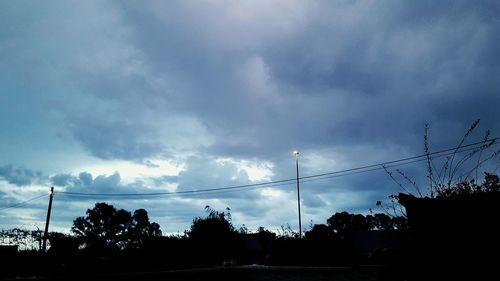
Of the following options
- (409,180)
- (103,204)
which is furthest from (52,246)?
(103,204)

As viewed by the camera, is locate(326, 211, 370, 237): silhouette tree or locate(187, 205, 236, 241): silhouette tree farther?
locate(326, 211, 370, 237): silhouette tree

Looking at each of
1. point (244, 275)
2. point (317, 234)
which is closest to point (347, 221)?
point (317, 234)

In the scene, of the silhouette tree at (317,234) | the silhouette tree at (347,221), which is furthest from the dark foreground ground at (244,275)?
the silhouette tree at (347,221)

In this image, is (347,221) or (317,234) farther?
(347,221)

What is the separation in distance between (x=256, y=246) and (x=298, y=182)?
17919 millimetres

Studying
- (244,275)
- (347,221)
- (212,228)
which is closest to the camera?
(244,275)

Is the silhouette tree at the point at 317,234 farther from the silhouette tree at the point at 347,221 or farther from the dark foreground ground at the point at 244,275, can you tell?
the silhouette tree at the point at 347,221

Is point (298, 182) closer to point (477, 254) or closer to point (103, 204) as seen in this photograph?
→ point (477, 254)

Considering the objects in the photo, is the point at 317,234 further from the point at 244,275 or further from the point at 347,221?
the point at 347,221

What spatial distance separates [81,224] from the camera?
66812 millimetres

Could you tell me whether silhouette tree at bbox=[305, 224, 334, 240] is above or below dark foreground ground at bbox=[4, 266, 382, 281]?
above

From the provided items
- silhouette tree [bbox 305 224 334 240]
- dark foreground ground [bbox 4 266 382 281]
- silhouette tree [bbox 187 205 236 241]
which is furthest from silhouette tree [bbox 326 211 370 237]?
dark foreground ground [bbox 4 266 382 281]

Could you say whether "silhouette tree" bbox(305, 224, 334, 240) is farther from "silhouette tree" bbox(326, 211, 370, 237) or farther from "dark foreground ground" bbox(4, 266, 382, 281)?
"silhouette tree" bbox(326, 211, 370, 237)

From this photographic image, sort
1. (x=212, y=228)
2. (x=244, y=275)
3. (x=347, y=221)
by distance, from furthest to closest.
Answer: (x=347, y=221) → (x=212, y=228) → (x=244, y=275)
